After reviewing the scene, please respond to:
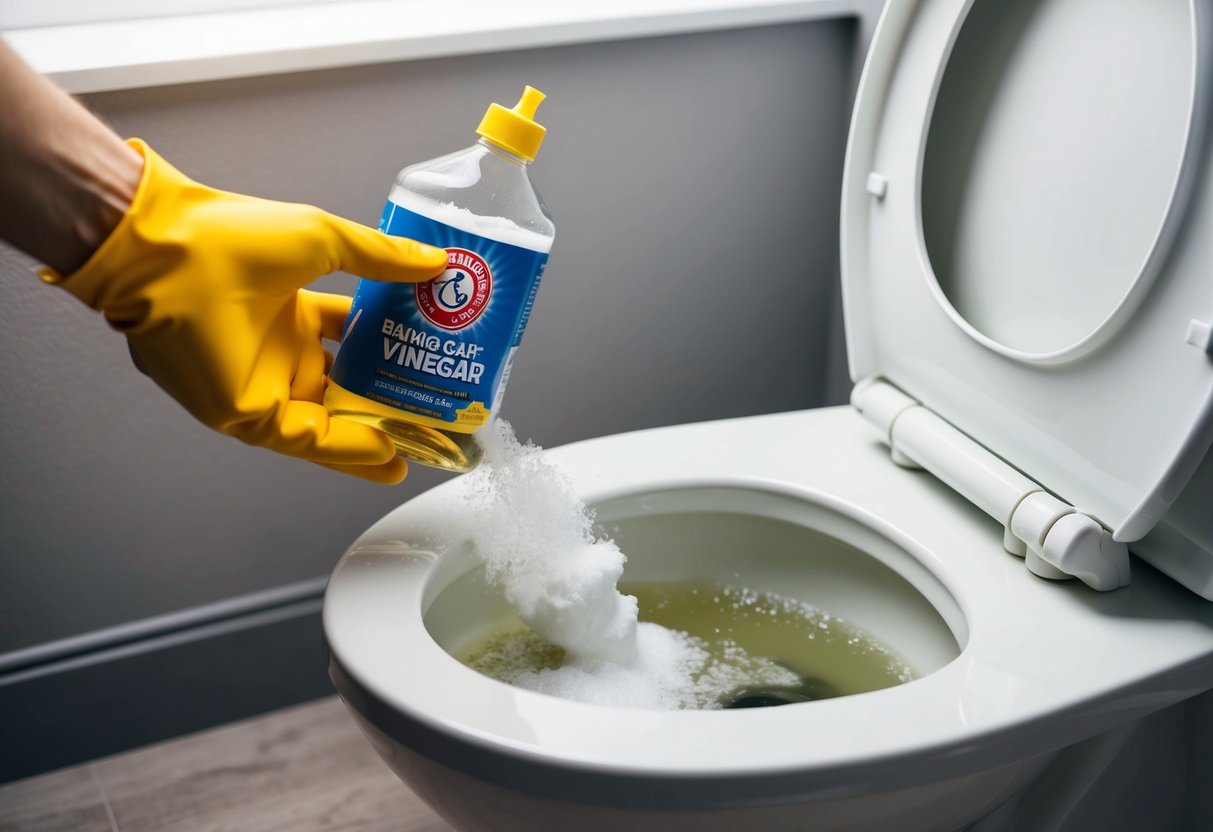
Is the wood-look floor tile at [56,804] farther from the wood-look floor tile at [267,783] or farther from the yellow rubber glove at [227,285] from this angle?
the yellow rubber glove at [227,285]

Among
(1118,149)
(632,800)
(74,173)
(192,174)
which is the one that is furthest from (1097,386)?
(192,174)

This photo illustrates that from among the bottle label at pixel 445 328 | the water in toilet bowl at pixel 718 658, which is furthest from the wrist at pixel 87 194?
the water in toilet bowl at pixel 718 658

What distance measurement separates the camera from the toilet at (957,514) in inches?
24.1

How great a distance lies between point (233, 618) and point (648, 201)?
0.62 meters

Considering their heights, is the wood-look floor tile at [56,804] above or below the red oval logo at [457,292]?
below

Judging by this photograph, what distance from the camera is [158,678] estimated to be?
4.00 feet

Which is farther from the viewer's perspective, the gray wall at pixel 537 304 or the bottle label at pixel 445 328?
the gray wall at pixel 537 304

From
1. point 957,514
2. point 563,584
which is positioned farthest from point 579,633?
point 957,514

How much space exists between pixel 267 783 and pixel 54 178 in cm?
73

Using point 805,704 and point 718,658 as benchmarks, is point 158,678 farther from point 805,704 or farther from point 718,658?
point 805,704

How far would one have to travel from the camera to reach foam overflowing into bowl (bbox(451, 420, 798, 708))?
2.44 ft

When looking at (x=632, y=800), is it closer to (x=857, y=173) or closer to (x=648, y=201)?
(x=857, y=173)

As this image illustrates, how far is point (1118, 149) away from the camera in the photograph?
71 cm

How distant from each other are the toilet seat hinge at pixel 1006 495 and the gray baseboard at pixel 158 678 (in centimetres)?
66
